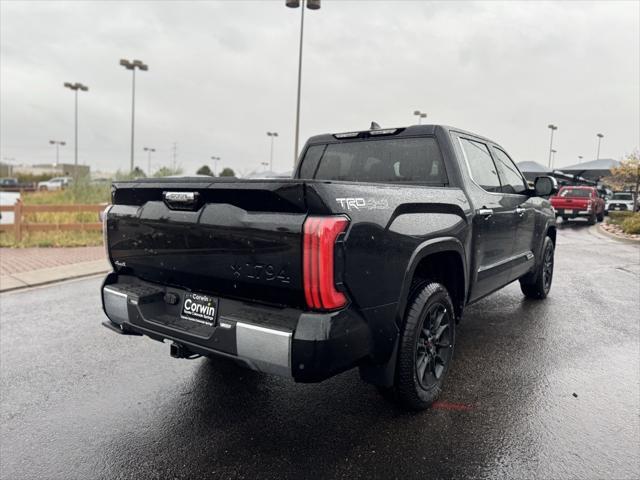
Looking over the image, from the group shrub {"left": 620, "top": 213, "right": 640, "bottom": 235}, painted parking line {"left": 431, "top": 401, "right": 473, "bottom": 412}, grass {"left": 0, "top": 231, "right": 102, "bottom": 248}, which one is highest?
shrub {"left": 620, "top": 213, "right": 640, "bottom": 235}

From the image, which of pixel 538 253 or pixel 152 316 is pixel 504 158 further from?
pixel 152 316

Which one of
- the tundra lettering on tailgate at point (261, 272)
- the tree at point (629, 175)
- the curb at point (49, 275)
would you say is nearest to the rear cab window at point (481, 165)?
the tundra lettering on tailgate at point (261, 272)

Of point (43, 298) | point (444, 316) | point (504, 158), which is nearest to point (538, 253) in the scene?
point (504, 158)

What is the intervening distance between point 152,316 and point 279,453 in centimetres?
115

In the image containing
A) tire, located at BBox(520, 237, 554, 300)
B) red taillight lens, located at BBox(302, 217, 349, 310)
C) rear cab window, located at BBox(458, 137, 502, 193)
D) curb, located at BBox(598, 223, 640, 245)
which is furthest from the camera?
curb, located at BBox(598, 223, 640, 245)

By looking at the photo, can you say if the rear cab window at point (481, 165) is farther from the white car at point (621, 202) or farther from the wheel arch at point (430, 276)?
the white car at point (621, 202)

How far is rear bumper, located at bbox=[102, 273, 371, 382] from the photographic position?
93.4 inches

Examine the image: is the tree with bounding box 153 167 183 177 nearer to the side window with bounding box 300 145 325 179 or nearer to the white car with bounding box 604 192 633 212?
the side window with bounding box 300 145 325 179

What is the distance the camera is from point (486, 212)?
4000 millimetres

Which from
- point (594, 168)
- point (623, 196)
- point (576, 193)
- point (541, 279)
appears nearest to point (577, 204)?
point (576, 193)

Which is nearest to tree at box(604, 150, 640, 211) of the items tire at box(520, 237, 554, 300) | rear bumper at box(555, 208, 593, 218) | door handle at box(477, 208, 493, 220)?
rear bumper at box(555, 208, 593, 218)

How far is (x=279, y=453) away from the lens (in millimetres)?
2760

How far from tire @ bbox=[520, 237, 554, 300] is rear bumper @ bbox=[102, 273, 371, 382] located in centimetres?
422

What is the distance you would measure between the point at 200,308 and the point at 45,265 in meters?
7.19
